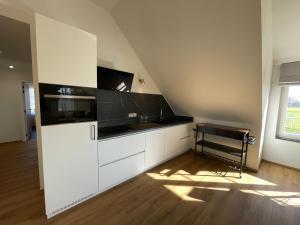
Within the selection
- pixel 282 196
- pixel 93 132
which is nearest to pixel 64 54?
pixel 93 132

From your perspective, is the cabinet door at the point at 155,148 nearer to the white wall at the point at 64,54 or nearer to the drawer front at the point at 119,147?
the drawer front at the point at 119,147

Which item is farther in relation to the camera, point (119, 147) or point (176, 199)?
point (119, 147)

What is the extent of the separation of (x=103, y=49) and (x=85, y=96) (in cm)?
119

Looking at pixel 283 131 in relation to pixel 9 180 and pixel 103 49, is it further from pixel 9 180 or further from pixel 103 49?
pixel 9 180

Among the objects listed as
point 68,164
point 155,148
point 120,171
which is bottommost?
point 120,171

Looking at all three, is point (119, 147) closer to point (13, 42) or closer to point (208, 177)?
point (208, 177)

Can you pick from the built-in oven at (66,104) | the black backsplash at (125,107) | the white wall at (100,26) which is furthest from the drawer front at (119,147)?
the white wall at (100,26)

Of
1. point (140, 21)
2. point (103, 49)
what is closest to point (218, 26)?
→ point (140, 21)

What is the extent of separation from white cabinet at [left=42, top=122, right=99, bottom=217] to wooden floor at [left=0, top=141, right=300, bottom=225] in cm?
18

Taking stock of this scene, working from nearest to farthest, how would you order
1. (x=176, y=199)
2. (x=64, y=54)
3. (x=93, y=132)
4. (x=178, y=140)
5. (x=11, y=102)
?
1. (x=64, y=54)
2. (x=93, y=132)
3. (x=176, y=199)
4. (x=178, y=140)
5. (x=11, y=102)

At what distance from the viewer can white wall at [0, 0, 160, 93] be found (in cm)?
192

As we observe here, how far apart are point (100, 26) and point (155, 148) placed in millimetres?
2357

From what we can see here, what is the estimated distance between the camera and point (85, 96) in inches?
71.4

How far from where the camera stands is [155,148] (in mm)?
2895
